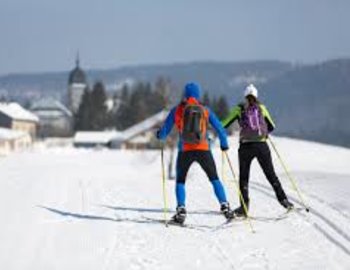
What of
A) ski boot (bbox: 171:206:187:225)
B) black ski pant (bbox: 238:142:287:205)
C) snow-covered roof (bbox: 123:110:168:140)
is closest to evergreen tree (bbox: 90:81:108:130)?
snow-covered roof (bbox: 123:110:168:140)

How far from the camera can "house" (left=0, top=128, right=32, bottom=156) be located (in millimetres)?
107938

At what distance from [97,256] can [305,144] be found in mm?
57153

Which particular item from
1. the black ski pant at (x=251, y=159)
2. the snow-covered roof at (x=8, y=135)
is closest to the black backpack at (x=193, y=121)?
the black ski pant at (x=251, y=159)

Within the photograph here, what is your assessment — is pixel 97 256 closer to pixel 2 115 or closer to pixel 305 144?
pixel 305 144

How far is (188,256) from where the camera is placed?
30.8 feet

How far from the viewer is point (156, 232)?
35.9 ft

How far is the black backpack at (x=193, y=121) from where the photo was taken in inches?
456

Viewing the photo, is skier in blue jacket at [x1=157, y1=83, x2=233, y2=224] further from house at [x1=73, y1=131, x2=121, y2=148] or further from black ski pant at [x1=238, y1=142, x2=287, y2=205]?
house at [x1=73, y1=131, x2=121, y2=148]

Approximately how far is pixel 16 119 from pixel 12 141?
22.0 meters

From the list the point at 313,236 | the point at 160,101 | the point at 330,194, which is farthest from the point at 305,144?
the point at 160,101

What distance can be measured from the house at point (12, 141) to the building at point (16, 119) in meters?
10.0

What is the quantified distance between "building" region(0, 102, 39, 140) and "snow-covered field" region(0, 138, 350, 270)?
11994cm

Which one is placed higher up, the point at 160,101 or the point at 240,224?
the point at 160,101

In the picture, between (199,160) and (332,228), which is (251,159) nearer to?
(199,160)
